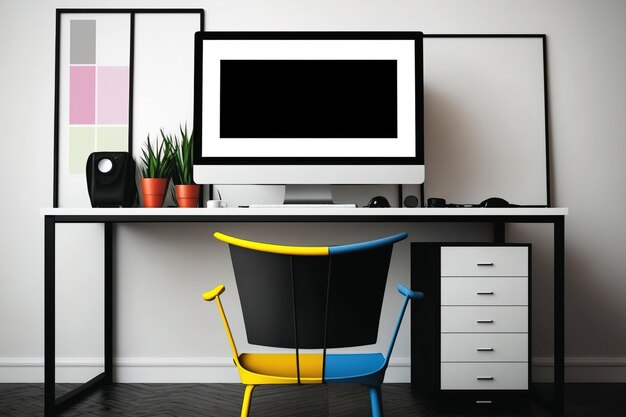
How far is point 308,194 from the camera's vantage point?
216 cm

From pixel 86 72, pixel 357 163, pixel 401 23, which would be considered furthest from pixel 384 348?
pixel 86 72

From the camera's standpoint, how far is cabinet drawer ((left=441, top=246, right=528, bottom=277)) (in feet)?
6.20

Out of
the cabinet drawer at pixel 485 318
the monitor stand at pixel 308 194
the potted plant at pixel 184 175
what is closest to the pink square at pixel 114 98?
the potted plant at pixel 184 175

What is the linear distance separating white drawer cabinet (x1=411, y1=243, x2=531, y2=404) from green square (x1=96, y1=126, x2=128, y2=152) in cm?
171

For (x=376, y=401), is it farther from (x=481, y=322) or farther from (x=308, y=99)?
(x=308, y=99)

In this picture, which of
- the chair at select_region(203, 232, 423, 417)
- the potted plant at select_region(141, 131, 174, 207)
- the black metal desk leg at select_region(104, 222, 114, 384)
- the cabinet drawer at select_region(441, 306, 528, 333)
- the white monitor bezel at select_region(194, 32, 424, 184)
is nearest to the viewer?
the chair at select_region(203, 232, 423, 417)

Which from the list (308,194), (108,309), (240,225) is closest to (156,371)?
(108,309)

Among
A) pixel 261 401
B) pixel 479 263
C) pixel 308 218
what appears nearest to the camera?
A: pixel 308 218

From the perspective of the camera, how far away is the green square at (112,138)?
8.00 feet

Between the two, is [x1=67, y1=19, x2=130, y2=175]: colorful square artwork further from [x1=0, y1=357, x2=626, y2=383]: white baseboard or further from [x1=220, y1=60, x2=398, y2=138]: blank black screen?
[x1=0, y1=357, x2=626, y2=383]: white baseboard

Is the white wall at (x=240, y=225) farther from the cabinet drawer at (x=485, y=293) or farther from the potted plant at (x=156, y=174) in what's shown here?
the cabinet drawer at (x=485, y=293)

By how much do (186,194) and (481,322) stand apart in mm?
1455

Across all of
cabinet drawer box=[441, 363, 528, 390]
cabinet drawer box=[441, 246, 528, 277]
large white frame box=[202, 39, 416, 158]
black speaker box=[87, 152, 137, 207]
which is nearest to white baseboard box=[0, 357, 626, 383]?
cabinet drawer box=[441, 363, 528, 390]

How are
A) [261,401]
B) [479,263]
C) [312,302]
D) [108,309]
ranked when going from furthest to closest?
1. [108,309]
2. [261,401]
3. [479,263]
4. [312,302]
